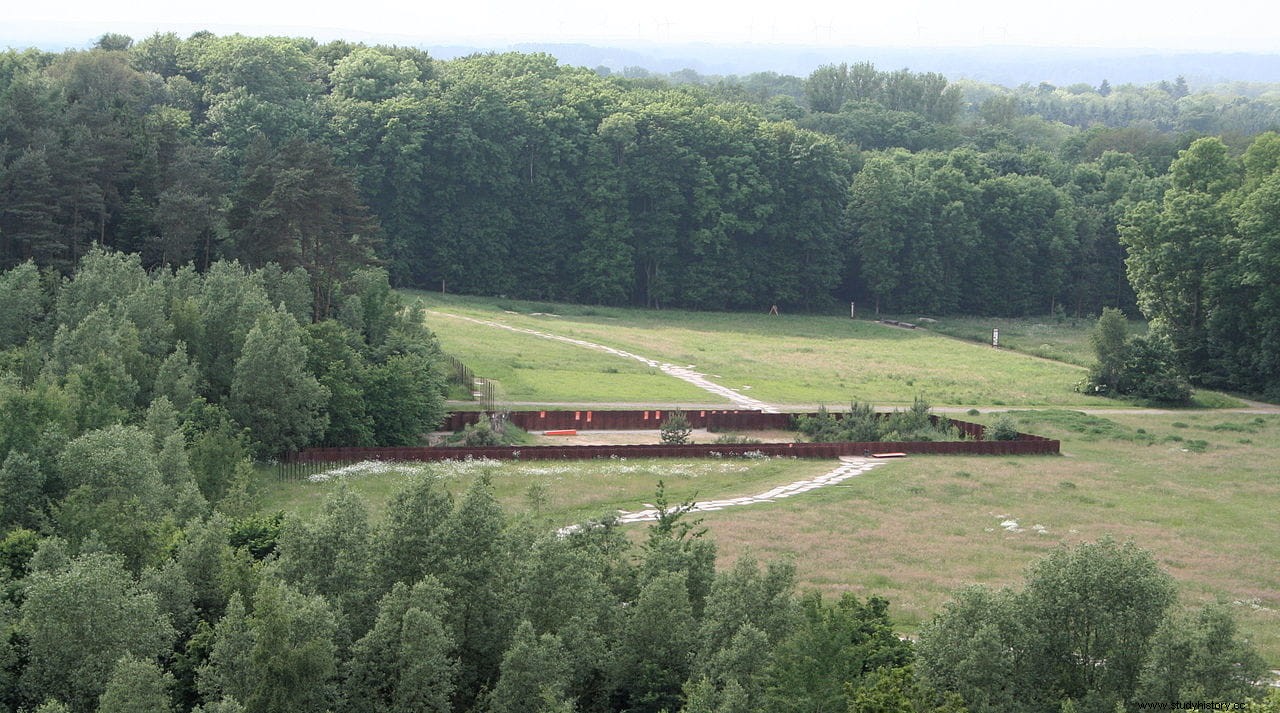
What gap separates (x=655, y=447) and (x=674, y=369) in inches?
971

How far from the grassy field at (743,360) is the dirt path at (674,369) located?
91 cm

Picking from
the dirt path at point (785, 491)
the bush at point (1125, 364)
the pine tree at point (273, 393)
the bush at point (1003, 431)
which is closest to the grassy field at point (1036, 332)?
the bush at point (1125, 364)

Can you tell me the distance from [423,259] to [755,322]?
27.9 metres

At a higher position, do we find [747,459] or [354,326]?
[354,326]

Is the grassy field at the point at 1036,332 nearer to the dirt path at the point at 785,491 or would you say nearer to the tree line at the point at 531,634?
the dirt path at the point at 785,491

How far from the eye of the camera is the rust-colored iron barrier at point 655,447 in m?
57.3

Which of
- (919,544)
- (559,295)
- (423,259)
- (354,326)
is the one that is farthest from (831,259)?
(919,544)

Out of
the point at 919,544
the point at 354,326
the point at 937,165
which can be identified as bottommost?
the point at 919,544

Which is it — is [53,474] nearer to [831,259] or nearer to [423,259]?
[423,259]

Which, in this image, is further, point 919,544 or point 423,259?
point 423,259

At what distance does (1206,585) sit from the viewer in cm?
4244

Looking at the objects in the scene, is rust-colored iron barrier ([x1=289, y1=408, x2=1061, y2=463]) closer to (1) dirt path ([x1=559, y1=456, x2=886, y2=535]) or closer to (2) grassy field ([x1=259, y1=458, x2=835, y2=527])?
(2) grassy field ([x1=259, y1=458, x2=835, y2=527])

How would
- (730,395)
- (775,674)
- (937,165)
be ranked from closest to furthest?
(775,674) → (730,395) → (937,165)

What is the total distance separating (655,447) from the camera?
60.6 meters
